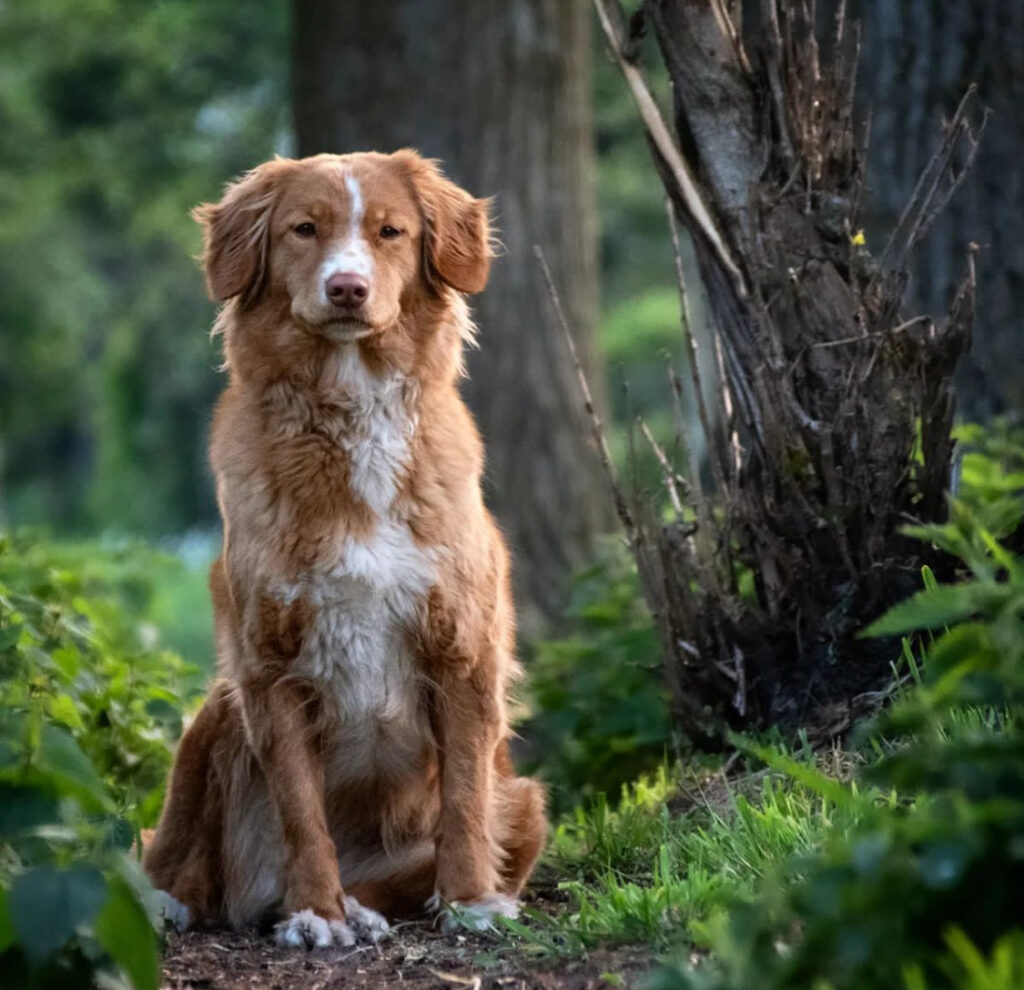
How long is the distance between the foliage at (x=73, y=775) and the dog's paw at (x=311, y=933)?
507mm

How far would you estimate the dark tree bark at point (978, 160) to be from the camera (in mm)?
5980

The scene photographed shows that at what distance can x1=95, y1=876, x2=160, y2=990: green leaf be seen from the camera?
254cm

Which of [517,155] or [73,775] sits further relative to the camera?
[517,155]

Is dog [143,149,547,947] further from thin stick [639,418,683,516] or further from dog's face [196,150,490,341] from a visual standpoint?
thin stick [639,418,683,516]

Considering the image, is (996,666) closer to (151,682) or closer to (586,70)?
(151,682)

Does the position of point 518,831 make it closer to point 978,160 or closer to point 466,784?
point 466,784

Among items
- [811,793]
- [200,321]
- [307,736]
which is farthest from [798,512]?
[200,321]

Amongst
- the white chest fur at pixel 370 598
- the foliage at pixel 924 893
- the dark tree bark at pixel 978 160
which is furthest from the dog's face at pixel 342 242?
the dark tree bark at pixel 978 160

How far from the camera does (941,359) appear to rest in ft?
14.2

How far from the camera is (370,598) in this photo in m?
3.91

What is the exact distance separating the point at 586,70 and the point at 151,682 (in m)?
4.85

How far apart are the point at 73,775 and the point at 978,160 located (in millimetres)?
4445

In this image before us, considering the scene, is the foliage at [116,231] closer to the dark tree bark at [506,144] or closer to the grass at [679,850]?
the grass at [679,850]

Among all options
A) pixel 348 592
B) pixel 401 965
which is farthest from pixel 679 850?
pixel 348 592
